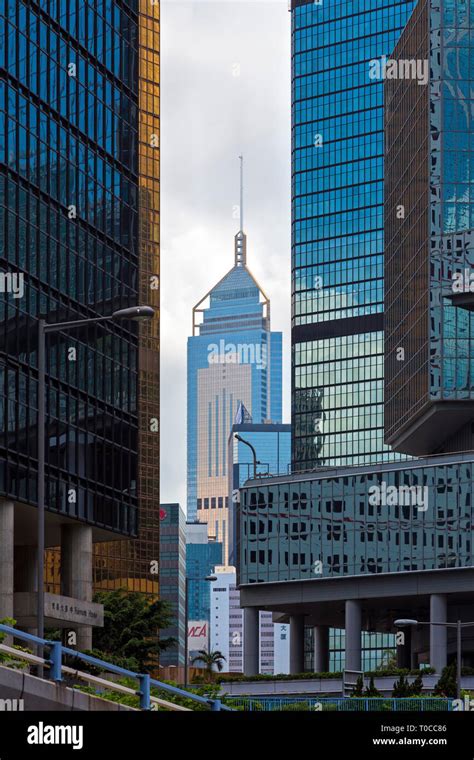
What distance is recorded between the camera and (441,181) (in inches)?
5064

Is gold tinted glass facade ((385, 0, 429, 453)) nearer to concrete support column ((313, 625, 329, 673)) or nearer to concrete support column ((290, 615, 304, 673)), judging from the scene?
concrete support column ((290, 615, 304, 673))

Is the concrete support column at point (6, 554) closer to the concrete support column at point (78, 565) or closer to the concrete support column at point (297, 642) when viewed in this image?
the concrete support column at point (78, 565)

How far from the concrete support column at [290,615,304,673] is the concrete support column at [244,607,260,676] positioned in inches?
140

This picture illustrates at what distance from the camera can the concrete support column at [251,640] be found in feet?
469

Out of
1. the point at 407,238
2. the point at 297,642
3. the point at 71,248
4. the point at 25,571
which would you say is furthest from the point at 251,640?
the point at 71,248

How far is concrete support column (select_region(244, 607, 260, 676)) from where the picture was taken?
469 ft

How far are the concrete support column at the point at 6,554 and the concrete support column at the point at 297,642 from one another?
75345mm

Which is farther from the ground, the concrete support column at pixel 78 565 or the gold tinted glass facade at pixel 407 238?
the gold tinted glass facade at pixel 407 238

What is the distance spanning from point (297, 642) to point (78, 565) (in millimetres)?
66138

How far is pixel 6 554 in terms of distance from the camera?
72.8m

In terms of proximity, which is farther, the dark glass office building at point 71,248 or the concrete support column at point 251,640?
the concrete support column at point 251,640

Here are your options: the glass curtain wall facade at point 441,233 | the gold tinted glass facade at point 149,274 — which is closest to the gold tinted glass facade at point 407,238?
the glass curtain wall facade at point 441,233
